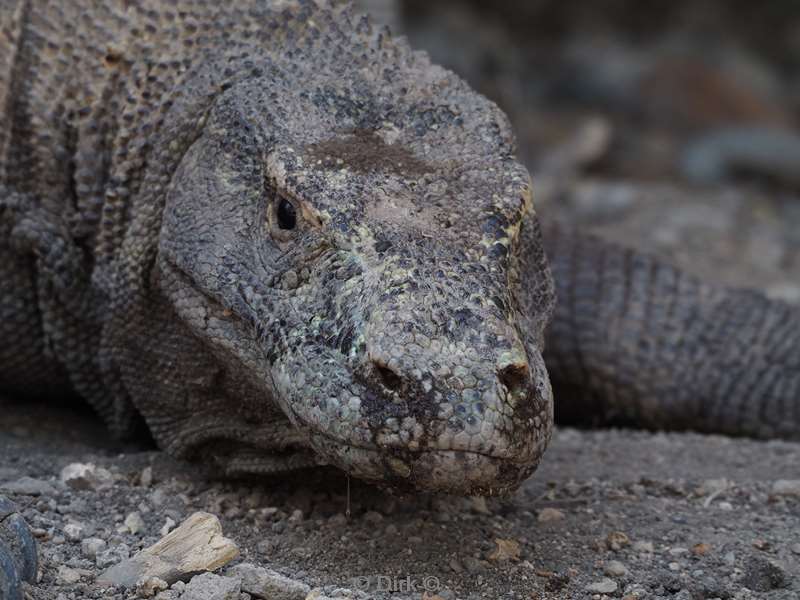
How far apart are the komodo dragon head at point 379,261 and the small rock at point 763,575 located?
37.3 inches

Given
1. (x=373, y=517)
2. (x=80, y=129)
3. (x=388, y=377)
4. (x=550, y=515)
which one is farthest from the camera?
(x=80, y=129)

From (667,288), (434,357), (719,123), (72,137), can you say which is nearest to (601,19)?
(719,123)

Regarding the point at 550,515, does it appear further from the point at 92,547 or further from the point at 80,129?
the point at 80,129

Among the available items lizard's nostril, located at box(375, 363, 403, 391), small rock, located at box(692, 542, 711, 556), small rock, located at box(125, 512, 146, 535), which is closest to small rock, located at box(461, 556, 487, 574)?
small rock, located at box(692, 542, 711, 556)

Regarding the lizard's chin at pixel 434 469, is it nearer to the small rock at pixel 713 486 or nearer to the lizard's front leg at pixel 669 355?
the small rock at pixel 713 486

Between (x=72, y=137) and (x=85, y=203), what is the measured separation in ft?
1.00

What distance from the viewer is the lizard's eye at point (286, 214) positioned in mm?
4242

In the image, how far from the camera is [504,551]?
4.34 metres

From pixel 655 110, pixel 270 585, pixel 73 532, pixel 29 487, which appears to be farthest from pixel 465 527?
pixel 655 110

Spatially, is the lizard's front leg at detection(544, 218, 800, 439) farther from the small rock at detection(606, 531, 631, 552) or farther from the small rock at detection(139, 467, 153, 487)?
the small rock at detection(139, 467, 153, 487)

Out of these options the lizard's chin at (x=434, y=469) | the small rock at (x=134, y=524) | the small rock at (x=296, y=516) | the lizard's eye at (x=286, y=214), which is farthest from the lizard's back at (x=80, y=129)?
the lizard's chin at (x=434, y=469)

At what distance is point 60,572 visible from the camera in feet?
12.7

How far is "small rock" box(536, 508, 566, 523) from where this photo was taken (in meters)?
4.69

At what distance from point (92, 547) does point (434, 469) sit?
3.85 feet
